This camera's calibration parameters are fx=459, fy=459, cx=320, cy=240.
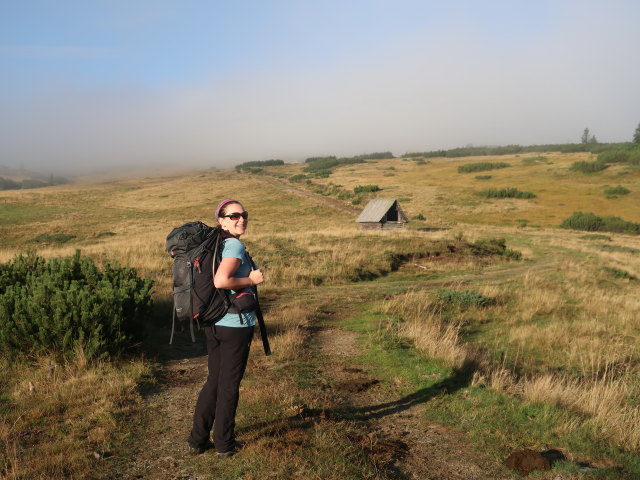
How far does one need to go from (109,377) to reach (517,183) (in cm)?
7617

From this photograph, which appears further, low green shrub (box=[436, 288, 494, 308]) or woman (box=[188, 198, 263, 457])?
low green shrub (box=[436, 288, 494, 308])

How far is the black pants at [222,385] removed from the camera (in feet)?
12.3

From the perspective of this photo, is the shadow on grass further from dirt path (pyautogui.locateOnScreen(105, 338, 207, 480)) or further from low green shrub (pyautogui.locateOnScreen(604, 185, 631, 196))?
low green shrub (pyautogui.locateOnScreen(604, 185, 631, 196))

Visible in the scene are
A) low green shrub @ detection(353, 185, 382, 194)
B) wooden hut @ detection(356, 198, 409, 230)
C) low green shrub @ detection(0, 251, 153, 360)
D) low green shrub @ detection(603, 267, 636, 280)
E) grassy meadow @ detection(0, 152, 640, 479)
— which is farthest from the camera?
low green shrub @ detection(353, 185, 382, 194)

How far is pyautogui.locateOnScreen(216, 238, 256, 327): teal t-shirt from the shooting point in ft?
12.0

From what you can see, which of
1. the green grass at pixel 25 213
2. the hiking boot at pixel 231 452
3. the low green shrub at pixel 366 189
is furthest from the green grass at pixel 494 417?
the low green shrub at pixel 366 189

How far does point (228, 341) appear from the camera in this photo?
3732 millimetres

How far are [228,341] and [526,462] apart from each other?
9.54 feet

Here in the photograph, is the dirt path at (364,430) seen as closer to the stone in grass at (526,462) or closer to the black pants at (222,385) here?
the stone in grass at (526,462)

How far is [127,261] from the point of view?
1639cm

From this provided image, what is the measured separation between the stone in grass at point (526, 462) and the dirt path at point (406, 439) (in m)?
0.12

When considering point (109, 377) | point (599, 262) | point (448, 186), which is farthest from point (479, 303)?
point (448, 186)

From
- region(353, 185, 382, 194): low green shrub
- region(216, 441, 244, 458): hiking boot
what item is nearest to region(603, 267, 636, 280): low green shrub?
region(216, 441, 244, 458): hiking boot

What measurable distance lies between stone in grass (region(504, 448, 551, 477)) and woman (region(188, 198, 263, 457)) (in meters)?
2.54
